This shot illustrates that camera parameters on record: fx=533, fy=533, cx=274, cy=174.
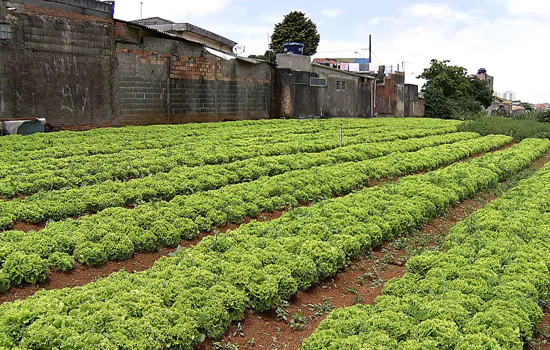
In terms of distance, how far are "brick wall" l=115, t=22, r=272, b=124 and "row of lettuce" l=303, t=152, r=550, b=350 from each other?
56.4 feet

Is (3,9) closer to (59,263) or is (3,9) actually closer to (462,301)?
(59,263)

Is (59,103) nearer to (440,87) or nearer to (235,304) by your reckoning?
(235,304)

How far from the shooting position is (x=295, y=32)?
230 ft

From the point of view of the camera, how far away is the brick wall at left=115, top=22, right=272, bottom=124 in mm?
23297

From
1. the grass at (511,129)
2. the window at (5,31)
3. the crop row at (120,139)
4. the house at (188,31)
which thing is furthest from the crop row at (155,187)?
the grass at (511,129)

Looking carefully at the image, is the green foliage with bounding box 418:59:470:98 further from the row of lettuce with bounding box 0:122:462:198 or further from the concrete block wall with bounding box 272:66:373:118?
the row of lettuce with bounding box 0:122:462:198

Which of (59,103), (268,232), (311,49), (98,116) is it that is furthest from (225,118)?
(311,49)

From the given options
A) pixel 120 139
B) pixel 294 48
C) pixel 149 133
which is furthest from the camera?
pixel 294 48

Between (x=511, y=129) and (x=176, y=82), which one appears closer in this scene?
(x=176, y=82)

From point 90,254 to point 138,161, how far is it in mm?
6132

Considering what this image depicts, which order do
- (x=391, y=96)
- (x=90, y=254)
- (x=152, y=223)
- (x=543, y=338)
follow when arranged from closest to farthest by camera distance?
1. (x=543, y=338)
2. (x=90, y=254)
3. (x=152, y=223)
4. (x=391, y=96)

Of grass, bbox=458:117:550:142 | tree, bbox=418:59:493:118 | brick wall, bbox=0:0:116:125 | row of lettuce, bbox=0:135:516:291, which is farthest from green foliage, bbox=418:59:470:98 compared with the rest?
row of lettuce, bbox=0:135:516:291

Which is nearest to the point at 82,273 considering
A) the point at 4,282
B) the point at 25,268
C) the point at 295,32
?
the point at 25,268

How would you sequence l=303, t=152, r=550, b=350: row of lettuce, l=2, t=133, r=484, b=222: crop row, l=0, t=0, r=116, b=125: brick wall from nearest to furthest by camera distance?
l=303, t=152, r=550, b=350: row of lettuce
l=2, t=133, r=484, b=222: crop row
l=0, t=0, r=116, b=125: brick wall
